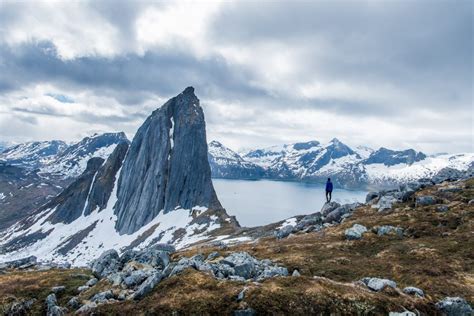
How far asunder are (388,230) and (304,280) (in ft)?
72.3

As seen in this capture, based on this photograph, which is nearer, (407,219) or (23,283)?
(23,283)

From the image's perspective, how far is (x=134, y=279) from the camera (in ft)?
83.9

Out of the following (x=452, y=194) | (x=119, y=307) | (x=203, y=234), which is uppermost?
(x=452, y=194)

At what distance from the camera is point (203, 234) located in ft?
483

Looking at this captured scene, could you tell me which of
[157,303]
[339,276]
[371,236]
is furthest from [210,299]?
[371,236]

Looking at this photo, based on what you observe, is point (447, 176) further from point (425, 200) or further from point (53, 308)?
point (53, 308)

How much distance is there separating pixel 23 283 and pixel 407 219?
4238 cm

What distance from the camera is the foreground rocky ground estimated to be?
19.9 metres

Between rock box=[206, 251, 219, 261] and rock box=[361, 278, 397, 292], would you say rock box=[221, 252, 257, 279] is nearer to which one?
rock box=[361, 278, 397, 292]

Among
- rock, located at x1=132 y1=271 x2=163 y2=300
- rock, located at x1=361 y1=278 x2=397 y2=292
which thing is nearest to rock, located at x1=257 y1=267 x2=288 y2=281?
rock, located at x1=361 y1=278 x2=397 y2=292

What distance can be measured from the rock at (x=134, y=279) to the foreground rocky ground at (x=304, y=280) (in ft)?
0.23

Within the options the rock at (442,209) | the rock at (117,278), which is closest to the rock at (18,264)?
the rock at (117,278)

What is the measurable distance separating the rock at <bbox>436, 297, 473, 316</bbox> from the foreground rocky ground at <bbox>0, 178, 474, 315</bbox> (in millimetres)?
59

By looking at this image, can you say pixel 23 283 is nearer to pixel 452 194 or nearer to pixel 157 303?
pixel 157 303
